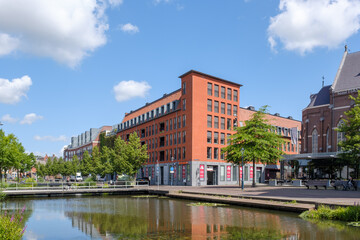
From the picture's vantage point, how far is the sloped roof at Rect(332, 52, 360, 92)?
5988cm

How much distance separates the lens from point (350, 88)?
193 feet

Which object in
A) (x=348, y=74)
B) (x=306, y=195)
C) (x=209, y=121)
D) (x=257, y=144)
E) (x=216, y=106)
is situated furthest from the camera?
(x=216, y=106)

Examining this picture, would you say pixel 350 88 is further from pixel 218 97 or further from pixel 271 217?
pixel 271 217

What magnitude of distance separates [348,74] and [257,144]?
1108 inches

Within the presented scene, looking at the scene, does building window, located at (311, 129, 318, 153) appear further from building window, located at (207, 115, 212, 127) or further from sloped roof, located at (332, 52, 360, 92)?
building window, located at (207, 115, 212, 127)

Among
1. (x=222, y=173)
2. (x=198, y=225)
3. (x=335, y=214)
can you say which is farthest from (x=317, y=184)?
(x=198, y=225)

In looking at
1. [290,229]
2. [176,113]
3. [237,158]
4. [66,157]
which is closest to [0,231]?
[290,229]

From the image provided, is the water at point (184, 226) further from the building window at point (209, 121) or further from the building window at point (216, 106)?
the building window at point (216, 106)

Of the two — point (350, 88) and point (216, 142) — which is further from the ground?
point (350, 88)

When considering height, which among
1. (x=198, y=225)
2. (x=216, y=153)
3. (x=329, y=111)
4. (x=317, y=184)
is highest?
(x=329, y=111)

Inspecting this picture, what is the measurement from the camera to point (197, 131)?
6059 centimetres

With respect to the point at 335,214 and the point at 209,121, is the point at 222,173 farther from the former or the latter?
the point at 335,214

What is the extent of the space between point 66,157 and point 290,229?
15038 centimetres

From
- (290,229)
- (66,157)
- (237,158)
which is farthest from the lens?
(66,157)
